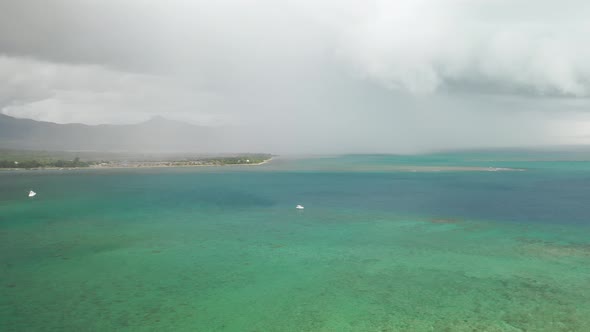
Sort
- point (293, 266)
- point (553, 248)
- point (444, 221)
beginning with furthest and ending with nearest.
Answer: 1. point (444, 221)
2. point (553, 248)
3. point (293, 266)

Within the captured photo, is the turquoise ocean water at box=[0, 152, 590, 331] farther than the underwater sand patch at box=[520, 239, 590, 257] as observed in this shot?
No

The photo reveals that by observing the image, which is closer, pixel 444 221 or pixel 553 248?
pixel 553 248

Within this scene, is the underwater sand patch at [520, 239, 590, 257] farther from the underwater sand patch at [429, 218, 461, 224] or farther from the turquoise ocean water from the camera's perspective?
the underwater sand patch at [429, 218, 461, 224]

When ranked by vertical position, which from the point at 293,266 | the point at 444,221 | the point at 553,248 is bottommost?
the point at 293,266

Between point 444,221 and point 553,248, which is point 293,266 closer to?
point 553,248

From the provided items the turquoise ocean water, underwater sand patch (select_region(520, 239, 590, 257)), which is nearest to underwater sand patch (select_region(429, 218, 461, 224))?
the turquoise ocean water

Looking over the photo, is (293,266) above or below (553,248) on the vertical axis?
below

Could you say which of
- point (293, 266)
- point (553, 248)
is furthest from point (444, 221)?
point (293, 266)

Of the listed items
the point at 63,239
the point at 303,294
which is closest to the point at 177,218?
the point at 63,239

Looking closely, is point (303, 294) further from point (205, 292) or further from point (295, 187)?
point (295, 187)
